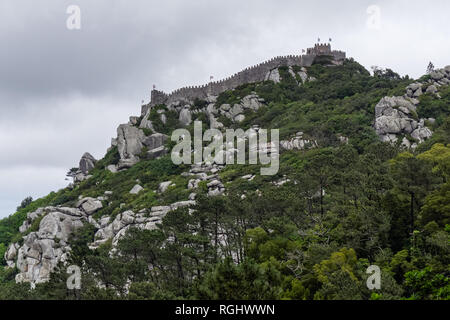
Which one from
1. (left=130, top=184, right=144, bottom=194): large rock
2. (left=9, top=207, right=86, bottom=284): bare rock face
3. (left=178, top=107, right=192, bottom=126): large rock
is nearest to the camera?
(left=9, top=207, right=86, bottom=284): bare rock face

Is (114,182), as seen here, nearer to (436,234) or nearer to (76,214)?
(76,214)

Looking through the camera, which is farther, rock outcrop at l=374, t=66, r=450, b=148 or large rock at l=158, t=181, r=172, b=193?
large rock at l=158, t=181, r=172, b=193

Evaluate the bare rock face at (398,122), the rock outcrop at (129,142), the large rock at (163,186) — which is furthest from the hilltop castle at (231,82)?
the bare rock face at (398,122)

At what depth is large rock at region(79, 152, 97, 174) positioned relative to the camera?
357ft

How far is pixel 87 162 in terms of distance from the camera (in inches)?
4326

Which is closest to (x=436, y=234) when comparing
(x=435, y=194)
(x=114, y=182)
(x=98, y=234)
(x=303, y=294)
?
(x=435, y=194)

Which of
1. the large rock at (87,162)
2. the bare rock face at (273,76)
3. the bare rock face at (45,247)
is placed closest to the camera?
the bare rock face at (45,247)

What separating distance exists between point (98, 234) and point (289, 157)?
92.0 ft

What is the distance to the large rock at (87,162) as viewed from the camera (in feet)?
357

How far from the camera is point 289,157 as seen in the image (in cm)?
7600

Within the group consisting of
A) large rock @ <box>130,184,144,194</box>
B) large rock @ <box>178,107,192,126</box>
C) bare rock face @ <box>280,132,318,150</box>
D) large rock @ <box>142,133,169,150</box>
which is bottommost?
large rock @ <box>130,184,144,194</box>

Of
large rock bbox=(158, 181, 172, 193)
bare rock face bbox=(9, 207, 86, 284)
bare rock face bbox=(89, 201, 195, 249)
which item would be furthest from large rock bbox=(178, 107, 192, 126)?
bare rock face bbox=(89, 201, 195, 249)

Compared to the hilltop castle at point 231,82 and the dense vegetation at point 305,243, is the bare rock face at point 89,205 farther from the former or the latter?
the hilltop castle at point 231,82

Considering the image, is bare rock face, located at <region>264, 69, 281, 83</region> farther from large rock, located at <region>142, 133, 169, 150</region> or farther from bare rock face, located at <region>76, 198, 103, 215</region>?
bare rock face, located at <region>76, 198, 103, 215</region>
